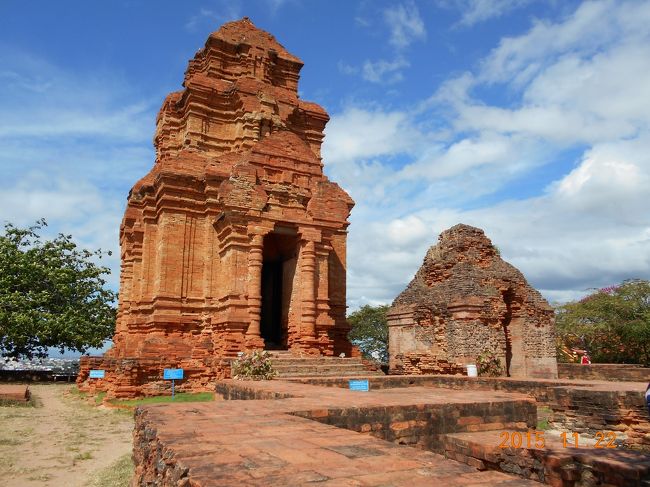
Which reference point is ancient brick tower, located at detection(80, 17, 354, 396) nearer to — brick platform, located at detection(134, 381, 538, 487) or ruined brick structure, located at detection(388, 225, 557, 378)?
ruined brick structure, located at detection(388, 225, 557, 378)

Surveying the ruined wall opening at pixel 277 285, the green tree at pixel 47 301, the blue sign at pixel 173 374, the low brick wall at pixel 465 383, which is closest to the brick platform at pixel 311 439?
the low brick wall at pixel 465 383

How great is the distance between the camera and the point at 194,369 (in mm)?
14180

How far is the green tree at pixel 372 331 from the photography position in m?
40.3

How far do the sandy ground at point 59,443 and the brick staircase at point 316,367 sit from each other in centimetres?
352

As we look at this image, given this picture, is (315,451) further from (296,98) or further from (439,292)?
(296,98)

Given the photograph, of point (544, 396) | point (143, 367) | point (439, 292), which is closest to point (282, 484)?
point (544, 396)

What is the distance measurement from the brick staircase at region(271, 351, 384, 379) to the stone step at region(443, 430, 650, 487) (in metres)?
7.01

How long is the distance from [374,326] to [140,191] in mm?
26310

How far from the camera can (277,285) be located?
1856cm

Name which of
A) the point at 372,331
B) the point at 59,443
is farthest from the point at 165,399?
the point at 372,331

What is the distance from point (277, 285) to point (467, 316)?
668 centimetres

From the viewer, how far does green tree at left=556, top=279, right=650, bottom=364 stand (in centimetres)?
2445

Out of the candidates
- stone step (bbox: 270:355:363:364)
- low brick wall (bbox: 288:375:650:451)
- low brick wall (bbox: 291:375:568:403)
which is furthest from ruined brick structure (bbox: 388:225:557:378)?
low brick wall (bbox: 288:375:650:451)

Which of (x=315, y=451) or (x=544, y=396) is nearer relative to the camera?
(x=315, y=451)
